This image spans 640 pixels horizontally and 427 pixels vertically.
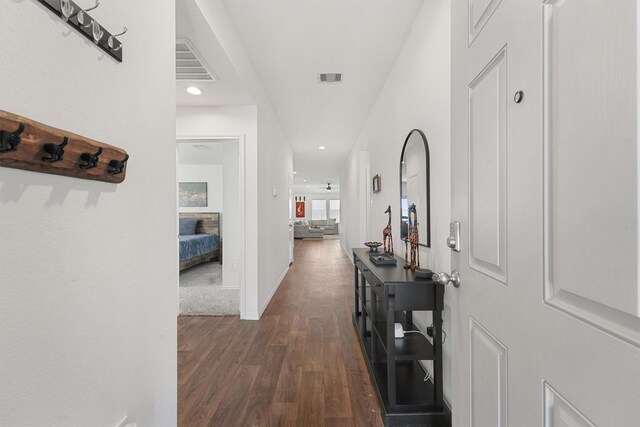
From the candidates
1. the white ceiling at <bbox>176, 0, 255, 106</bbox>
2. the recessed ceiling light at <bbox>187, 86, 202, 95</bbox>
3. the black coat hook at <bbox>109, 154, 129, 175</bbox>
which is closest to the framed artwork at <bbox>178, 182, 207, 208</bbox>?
the white ceiling at <bbox>176, 0, 255, 106</bbox>

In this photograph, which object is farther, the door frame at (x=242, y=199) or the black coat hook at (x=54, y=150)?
the door frame at (x=242, y=199)

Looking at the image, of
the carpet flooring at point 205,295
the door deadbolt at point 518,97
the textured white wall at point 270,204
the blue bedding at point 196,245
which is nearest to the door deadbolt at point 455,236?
the door deadbolt at point 518,97

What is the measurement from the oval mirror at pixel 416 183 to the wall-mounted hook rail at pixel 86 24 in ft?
5.38

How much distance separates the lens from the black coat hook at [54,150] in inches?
25.6

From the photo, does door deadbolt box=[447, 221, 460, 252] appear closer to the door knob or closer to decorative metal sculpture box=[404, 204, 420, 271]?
the door knob

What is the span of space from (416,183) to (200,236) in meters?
5.13

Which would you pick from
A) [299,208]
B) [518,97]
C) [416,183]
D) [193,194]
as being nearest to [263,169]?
[416,183]

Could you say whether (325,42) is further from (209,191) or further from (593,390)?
(209,191)

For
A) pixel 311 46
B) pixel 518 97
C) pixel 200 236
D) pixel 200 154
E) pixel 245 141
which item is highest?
pixel 311 46

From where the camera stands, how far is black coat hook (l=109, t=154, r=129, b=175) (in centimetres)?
86

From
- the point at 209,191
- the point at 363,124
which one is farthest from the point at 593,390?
the point at 209,191

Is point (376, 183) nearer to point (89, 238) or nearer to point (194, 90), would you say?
point (194, 90)

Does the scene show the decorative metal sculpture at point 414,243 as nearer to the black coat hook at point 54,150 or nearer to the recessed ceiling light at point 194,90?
the black coat hook at point 54,150

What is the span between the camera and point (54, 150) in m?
0.66
